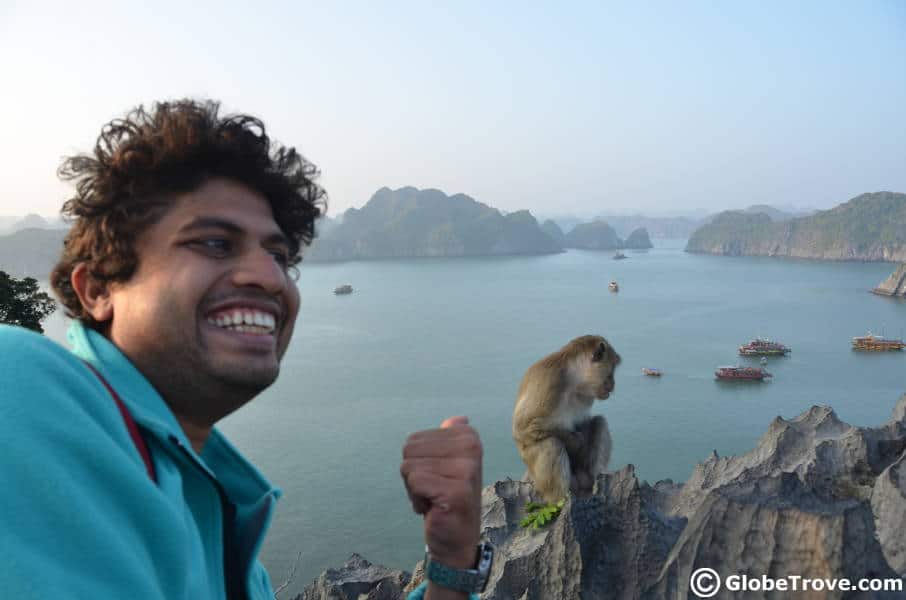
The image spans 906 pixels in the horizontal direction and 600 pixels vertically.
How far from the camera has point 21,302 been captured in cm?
1083

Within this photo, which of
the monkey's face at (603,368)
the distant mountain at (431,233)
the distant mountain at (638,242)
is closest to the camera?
the monkey's face at (603,368)

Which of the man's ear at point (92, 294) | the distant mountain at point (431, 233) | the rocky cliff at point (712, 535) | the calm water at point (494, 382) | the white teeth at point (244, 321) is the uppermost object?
the distant mountain at point (431, 233)

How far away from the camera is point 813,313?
5494 centimetres

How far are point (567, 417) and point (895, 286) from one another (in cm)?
7456

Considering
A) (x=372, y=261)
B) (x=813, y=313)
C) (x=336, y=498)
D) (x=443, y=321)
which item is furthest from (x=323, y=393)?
(x=372, y=261)

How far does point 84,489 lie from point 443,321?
52740 millimetres

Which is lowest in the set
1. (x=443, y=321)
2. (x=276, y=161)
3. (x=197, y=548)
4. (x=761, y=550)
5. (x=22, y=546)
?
(x=443, y=321)

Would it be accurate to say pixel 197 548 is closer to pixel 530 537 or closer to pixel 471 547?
pixel 471 547

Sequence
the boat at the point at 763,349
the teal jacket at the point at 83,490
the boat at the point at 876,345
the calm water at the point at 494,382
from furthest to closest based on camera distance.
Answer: the boat at the point at 876,345, the boat at the point at 763,349, the calm water at the point at 494,382, the teal jacket at the point at 83,490

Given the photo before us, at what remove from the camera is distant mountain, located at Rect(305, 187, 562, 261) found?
134375 millimetres

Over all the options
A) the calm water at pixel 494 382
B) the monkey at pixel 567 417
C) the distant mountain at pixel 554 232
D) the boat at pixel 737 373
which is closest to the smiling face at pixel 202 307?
the monkey at pixel 567 417

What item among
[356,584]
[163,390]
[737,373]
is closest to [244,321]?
[163,390]

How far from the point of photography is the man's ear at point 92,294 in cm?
125

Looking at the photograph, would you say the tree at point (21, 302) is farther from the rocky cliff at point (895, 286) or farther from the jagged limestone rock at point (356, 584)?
the rocky cliff at point (895, 286)
